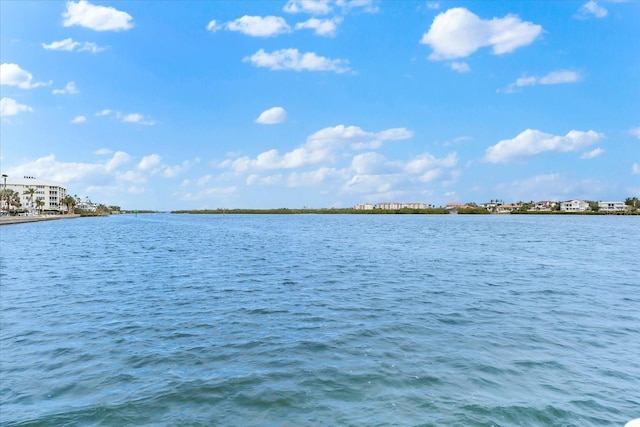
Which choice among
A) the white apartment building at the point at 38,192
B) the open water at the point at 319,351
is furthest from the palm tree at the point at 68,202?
the open water at the point at 319,351

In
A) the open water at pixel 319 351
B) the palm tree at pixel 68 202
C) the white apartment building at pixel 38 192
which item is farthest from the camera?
the palm tree at pixel 68 202

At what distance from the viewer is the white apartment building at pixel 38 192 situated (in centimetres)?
16762

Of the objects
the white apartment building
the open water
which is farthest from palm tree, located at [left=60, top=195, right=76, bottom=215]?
the open water

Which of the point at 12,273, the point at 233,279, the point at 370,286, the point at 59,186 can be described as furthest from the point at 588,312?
the point at 59,186

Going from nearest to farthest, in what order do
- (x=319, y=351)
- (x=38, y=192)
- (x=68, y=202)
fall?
(x=319, y=351)
(x=38, y=192)
(x=68, y=202)

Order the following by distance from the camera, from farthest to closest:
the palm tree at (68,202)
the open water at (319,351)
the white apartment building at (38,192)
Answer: the palm tree at (68,202), the white apartment building at (38,192), the open water at (319,351)

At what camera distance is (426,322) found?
1366cm

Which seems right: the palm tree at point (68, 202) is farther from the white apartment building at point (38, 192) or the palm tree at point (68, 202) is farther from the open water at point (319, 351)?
the open water at point (319, 351)

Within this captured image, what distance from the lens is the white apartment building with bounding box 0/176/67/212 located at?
168 m

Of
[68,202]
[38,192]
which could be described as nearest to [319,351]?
[68,202]

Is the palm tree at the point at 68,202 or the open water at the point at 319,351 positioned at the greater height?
the palm tree at the point at 68,202

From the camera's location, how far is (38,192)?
583 ft

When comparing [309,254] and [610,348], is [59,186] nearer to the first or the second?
[309,254]

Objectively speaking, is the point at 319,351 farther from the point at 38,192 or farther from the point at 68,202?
the point at 38,192
